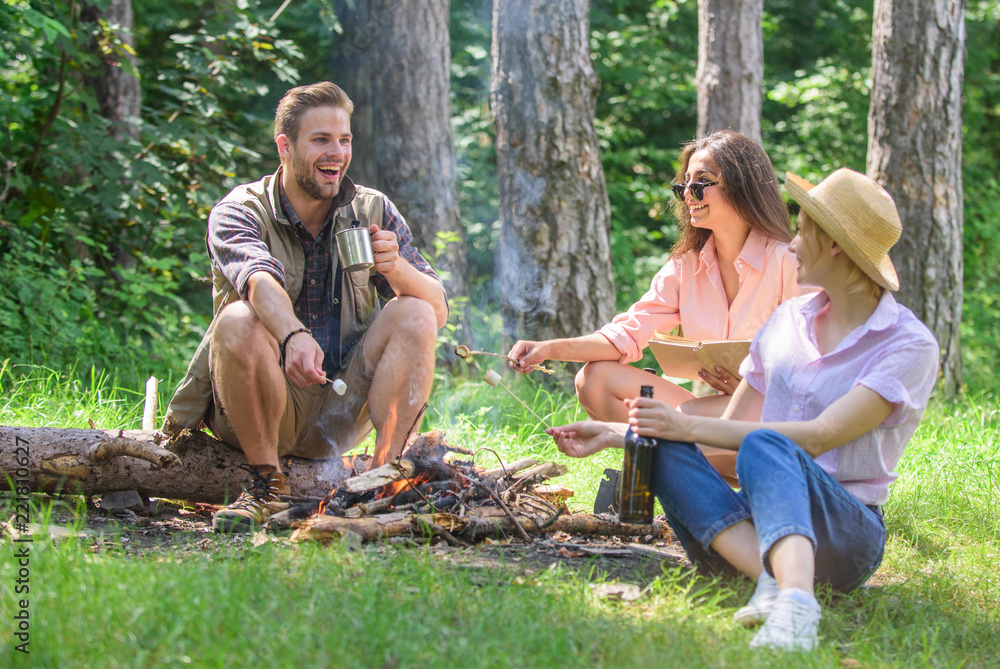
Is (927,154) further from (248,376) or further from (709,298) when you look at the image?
(248,376)

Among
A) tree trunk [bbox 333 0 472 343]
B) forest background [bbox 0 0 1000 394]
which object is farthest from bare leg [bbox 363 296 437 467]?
tree trunk [bbox 333 0 472 343]

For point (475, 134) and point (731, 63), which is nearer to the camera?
point (731, 63)

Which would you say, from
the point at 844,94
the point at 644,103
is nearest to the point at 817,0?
the point at 844,94

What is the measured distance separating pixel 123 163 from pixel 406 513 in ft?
14.1

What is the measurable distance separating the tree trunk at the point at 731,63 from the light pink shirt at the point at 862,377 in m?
4.95

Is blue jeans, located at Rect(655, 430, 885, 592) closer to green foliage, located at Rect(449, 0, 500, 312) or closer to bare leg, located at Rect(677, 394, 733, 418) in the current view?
bare leg, located at Rect(677, 394, 733, 418)

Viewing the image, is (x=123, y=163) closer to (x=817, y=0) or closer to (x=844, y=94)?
(x=844, y=94)

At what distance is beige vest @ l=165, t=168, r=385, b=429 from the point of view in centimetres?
361

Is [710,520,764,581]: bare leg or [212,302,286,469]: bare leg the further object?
[212,302,286,469]: bare leg

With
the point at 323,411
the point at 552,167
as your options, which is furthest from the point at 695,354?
the point at 552,167

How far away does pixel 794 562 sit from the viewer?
2.30 meters

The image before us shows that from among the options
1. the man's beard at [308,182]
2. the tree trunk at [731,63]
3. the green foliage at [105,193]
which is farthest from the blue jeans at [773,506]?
the tree trunk at [731,63]

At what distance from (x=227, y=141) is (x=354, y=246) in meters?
3.72

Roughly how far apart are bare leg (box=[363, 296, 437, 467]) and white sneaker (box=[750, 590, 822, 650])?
6.10 ft
